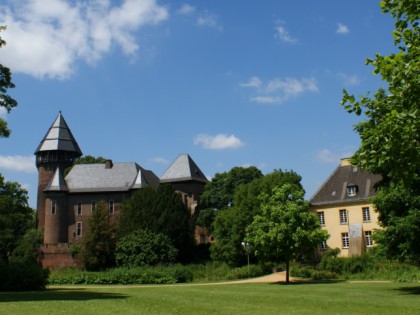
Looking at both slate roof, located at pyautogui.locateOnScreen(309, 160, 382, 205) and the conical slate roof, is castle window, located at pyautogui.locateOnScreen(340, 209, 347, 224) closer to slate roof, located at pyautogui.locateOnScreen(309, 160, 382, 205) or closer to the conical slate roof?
slate roof, located at pyautogui.locateOnScreen(309, 160, 382, 205)

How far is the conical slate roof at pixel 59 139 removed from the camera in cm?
8069

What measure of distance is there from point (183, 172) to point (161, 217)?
46.2 feet

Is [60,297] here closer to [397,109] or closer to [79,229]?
[397,109]

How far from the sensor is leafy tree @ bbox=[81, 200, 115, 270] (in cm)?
5738

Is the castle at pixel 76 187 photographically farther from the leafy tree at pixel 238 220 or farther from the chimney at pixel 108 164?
the leafy tree at pixel 238 220

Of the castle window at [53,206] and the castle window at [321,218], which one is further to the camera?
the castle window at [53,206]

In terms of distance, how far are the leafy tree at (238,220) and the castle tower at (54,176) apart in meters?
28.8

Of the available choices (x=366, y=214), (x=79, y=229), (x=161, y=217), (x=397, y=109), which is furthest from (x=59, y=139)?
(x=397, y=109)

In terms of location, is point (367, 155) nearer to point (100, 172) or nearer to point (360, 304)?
point (360, 304)

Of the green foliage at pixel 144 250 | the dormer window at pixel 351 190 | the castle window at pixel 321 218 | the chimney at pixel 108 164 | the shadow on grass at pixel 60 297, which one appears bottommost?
the shadow on grass at pixel 60 297

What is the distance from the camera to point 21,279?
31906mm

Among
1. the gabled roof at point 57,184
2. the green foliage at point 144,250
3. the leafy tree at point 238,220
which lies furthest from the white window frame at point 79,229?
the leafy tree at point 238,220

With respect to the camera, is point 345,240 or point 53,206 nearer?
point 345,240

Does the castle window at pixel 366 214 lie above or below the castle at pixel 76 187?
below
